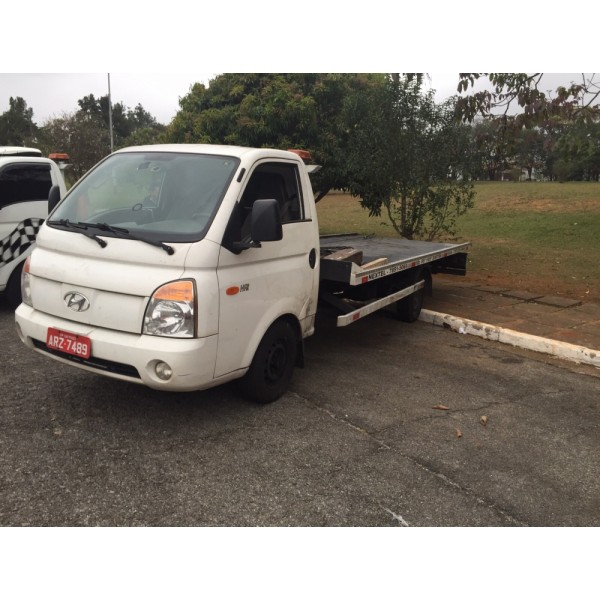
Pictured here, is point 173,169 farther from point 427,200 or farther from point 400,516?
point 427,200

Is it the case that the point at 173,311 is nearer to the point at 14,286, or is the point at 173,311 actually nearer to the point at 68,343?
the point at 68,343

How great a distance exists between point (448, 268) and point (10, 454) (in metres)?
5.99

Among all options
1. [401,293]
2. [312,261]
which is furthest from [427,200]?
[312,261]

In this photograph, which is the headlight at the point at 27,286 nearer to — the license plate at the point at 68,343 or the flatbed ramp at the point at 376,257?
the license plate at the point at 68,343

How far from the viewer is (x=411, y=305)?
7121 mm

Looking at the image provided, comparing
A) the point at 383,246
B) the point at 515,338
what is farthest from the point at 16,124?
the point at 515,338

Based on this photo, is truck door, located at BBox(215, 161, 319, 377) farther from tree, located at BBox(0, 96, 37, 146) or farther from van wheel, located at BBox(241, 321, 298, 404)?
tree, located at BBox(0, 96, 37, 146)

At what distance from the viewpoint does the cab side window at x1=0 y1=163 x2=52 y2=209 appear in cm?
677

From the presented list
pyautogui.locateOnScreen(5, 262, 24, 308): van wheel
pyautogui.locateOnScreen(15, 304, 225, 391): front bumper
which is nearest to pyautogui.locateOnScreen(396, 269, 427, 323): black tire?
pyautogui.locateOnScreen(15, 304, 225, 391): front bumper

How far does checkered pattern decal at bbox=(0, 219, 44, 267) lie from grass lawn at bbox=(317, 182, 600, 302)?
636cm

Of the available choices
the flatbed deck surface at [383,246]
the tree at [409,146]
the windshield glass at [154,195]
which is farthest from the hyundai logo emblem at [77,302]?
the tree at [409,146]

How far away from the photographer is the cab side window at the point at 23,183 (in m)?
6.77

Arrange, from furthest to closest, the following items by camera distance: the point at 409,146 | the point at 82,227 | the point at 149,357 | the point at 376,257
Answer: the point at 409,146 → the point at 376,257 → the point at 82,227 → the point at 149,357

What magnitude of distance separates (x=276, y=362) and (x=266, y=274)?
2.31ft
